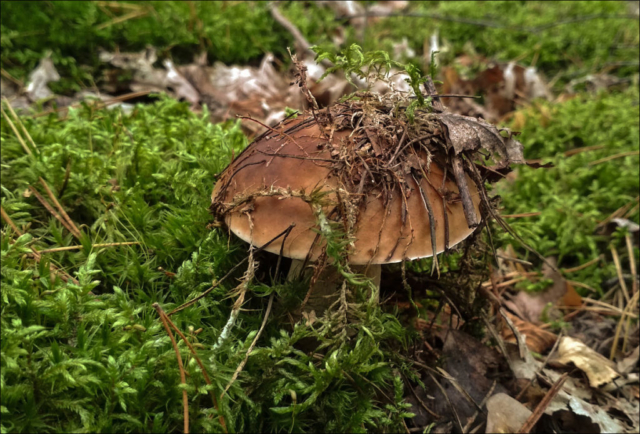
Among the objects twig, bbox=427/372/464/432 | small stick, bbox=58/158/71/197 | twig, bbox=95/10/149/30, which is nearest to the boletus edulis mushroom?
twig, bbox=427/372/464/432

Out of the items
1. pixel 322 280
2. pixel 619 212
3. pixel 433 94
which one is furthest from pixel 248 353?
pixel 619 212

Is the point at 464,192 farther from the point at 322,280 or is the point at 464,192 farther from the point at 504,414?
the point at 504,414

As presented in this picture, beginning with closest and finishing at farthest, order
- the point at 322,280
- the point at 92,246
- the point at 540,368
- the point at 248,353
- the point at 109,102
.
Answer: the point at 248,353, the point at 322,280, the point at 92,246, the point at 540,368, the point at 109,102

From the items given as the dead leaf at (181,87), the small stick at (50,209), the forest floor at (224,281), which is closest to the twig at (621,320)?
the forest floor at (224,281)

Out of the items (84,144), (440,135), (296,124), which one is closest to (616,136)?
(440,135)

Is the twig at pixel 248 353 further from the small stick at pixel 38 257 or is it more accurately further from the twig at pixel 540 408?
the twig at pixel 540 408

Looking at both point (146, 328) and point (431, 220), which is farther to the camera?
point (146, 328)

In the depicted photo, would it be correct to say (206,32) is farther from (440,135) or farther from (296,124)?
(440,135)

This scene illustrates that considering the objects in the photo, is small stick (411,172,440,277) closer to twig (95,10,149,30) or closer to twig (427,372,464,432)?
twig (427,372,464,432)
